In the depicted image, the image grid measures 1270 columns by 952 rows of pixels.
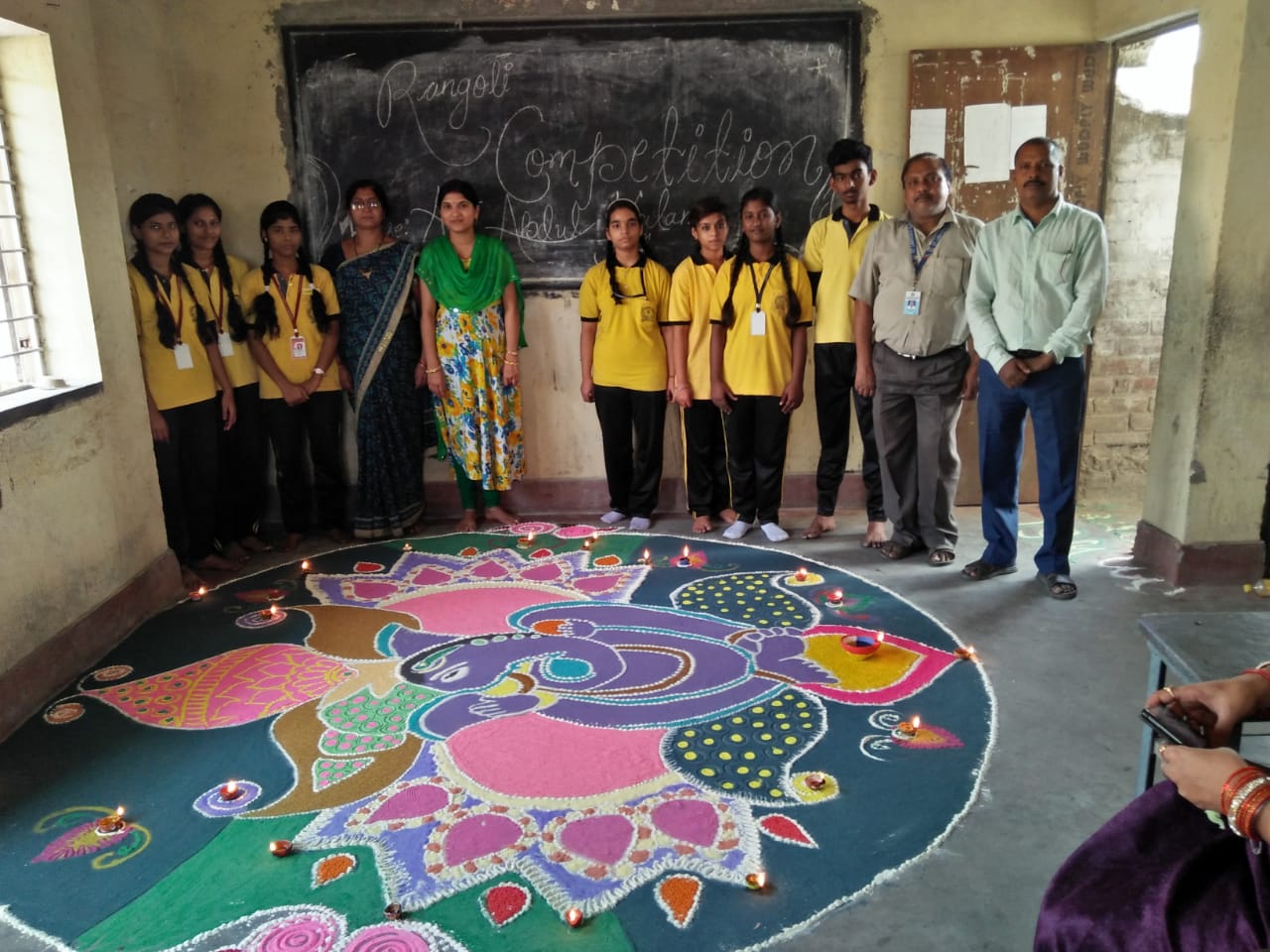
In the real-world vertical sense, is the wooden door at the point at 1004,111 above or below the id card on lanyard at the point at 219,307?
above

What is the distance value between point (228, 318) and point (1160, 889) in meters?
4.36

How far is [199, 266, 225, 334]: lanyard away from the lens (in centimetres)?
452

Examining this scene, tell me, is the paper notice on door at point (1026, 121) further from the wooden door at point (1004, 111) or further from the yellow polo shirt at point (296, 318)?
the yellow polo shirt at point (296, 318)

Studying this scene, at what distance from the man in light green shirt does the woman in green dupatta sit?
2.26m

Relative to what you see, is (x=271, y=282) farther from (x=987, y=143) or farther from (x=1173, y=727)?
(x=1173, y=727)

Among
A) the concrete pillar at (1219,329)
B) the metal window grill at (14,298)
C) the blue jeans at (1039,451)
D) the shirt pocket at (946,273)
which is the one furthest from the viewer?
the shirt pocket at (946,273)

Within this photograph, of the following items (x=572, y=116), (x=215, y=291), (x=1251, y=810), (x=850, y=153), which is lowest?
(x=1251, y=810)

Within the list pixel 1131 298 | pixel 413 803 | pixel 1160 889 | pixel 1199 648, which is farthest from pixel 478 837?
pixel 1131 298

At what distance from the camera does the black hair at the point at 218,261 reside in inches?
176

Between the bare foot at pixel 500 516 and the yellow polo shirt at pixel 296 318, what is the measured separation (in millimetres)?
1101

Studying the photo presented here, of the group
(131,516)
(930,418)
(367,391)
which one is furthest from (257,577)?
(930,418)

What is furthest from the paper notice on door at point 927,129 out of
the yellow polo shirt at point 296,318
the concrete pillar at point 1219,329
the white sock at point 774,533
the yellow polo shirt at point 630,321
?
the yellow polo shirt at point 296,318

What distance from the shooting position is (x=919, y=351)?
4242mm

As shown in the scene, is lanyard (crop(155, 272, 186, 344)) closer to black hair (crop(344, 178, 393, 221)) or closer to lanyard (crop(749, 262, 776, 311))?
black hair (crop(344, 178, 393, 221))
